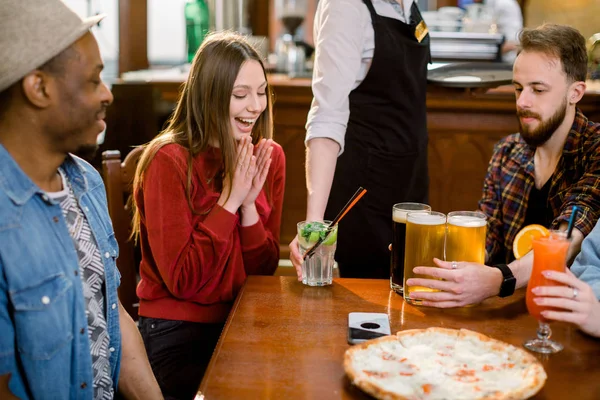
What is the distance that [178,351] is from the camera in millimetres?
1766

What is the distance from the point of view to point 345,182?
2316 millimetres

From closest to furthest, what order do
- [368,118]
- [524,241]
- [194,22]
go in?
1. [524,241]
2. [368,118]
3. [194,22]

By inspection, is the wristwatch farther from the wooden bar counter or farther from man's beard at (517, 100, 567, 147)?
the wooden bar counter

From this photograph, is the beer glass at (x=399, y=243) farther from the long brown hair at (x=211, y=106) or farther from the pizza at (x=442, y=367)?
the long brown hair at (x=211, y=106)

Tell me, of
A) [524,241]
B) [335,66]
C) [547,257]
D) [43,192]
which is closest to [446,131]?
[335,66]

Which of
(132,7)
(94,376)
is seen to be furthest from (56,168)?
(132,7)

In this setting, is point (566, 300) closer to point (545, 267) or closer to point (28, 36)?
point (545, 267)

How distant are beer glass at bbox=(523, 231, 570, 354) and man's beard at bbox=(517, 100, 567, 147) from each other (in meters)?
0.68

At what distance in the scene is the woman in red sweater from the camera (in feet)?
5.62

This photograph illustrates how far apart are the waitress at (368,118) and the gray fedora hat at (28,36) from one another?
36.7 inches

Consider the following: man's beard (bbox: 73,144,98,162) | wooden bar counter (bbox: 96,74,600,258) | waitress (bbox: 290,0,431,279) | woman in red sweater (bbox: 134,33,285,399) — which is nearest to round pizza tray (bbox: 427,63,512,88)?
wooden bar counter (bbox: 96,74,600,258)

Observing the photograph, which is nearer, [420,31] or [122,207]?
[122,207]

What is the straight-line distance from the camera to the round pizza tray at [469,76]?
2.99 meters

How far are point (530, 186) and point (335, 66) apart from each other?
2.17 feet
